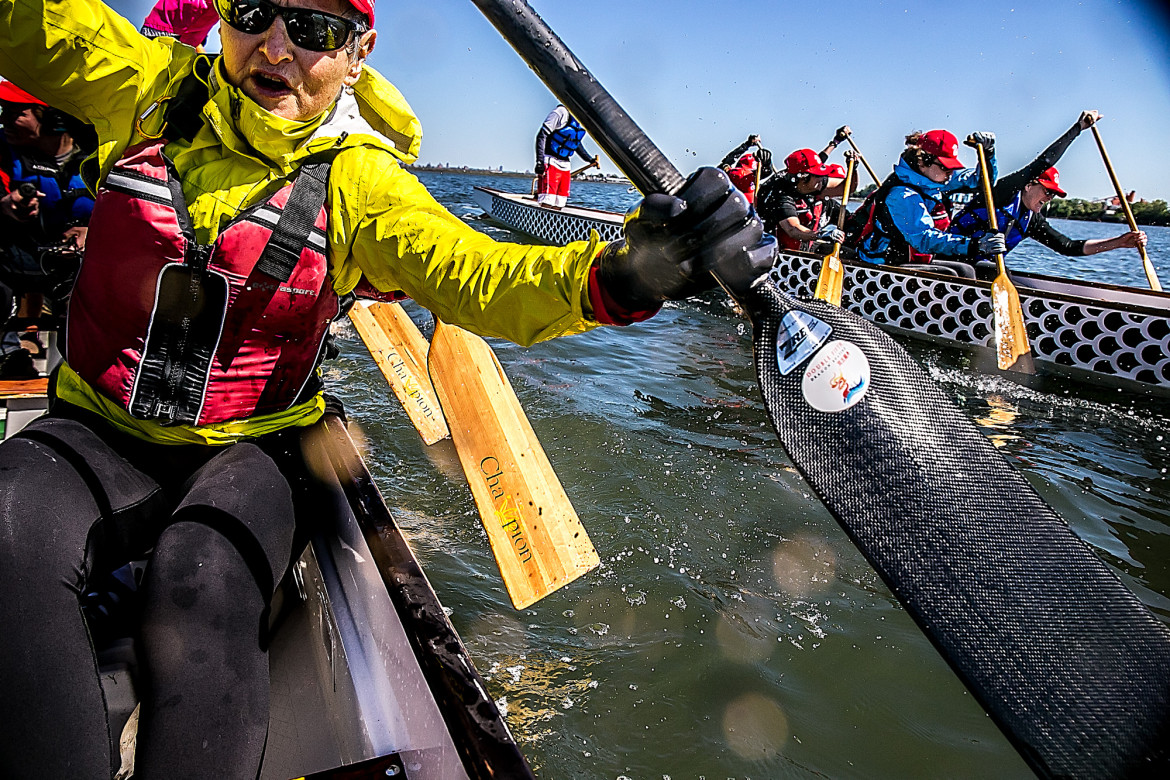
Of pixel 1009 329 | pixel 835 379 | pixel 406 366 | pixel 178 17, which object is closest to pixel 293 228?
pixel 835 379

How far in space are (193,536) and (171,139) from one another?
0.99 meters

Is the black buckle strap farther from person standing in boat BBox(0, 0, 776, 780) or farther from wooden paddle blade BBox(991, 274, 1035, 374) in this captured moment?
wooden paddle blade BBox(991, 274, 1035, 374)

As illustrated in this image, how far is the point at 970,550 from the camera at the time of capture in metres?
1.46

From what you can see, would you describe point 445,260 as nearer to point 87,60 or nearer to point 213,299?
point 213,299

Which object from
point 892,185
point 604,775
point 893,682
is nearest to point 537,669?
point 604,775

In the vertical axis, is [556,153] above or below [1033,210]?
below

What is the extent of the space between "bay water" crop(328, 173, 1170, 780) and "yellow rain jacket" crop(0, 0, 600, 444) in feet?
5.31

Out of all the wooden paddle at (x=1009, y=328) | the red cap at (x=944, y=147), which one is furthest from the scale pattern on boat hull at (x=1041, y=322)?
the red cap at (x=944, y=147)

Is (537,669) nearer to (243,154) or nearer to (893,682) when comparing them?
(893,682)

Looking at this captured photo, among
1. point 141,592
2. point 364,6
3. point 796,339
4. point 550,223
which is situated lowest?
point 550,223

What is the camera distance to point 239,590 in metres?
1.46

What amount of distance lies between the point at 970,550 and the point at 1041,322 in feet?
23.1

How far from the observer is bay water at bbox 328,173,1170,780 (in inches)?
96.5

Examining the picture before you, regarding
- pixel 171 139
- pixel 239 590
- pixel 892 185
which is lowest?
pixel 239 590
